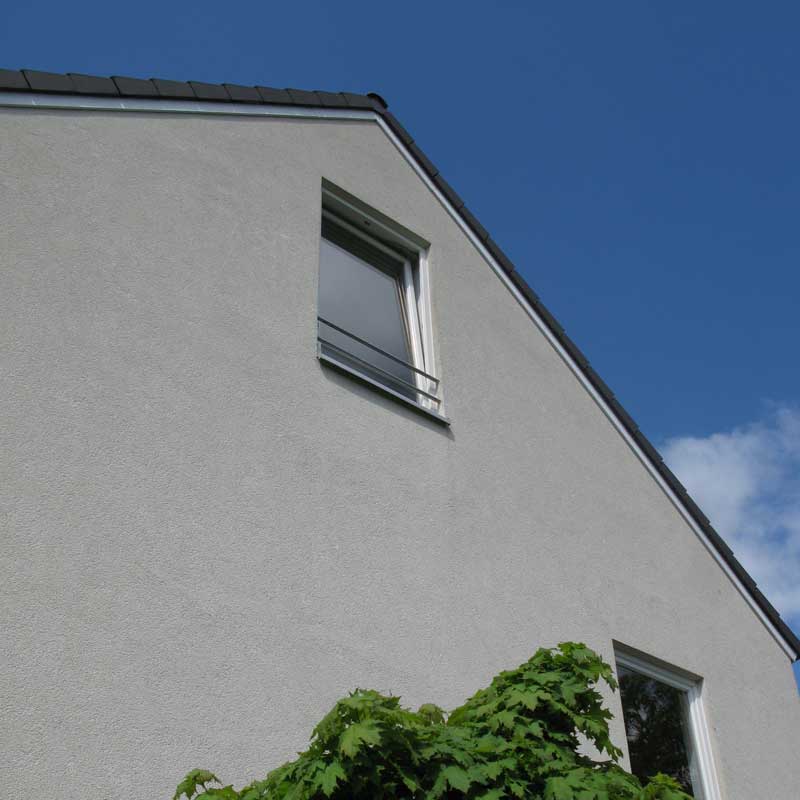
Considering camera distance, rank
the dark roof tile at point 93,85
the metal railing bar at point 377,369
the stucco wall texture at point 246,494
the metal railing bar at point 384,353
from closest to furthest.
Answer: the stucco wall texture at point 246,494
the dark roof tile at point 93,85
the metal railing bar at point 377,369
the metal railing bar at point 384,353

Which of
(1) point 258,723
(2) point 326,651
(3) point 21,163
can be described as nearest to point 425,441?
(2) point 326,651

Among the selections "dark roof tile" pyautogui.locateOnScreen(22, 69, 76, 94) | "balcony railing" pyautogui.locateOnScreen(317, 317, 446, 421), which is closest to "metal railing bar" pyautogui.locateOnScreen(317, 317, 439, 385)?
"balcony railing" pyautogui.locateOnScreen(317, 317, 446, 421)

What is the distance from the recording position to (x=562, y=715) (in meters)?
3.84

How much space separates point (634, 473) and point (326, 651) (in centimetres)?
385

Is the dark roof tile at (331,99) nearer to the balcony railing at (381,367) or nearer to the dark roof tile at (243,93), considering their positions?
the dark roof tile at (243,93)

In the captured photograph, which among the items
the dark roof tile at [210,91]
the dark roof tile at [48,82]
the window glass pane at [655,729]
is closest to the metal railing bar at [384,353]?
the dark roof tile at [210,91]

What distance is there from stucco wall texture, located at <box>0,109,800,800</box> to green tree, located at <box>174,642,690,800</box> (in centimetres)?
77

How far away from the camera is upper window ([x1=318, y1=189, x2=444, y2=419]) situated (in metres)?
6.56

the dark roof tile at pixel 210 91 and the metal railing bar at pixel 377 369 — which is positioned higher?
the dark roof tile at pixel 210 91

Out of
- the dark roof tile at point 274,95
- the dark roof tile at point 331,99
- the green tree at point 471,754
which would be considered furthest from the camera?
the dark roof tile at point 331,99

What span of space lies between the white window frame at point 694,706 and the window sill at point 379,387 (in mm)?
2015

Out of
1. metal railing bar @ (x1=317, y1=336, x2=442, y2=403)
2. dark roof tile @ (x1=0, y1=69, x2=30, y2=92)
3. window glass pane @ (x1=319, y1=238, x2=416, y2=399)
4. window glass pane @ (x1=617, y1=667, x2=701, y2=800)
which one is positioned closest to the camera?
dark roof tile @ (x1=0, y1=69, x2=30, y2=92)

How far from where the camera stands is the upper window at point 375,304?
656cm

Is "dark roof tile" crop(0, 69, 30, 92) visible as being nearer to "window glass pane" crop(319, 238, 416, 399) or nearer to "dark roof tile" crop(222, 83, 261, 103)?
"dark roof tile" crop(222, 83, 261, 103)
